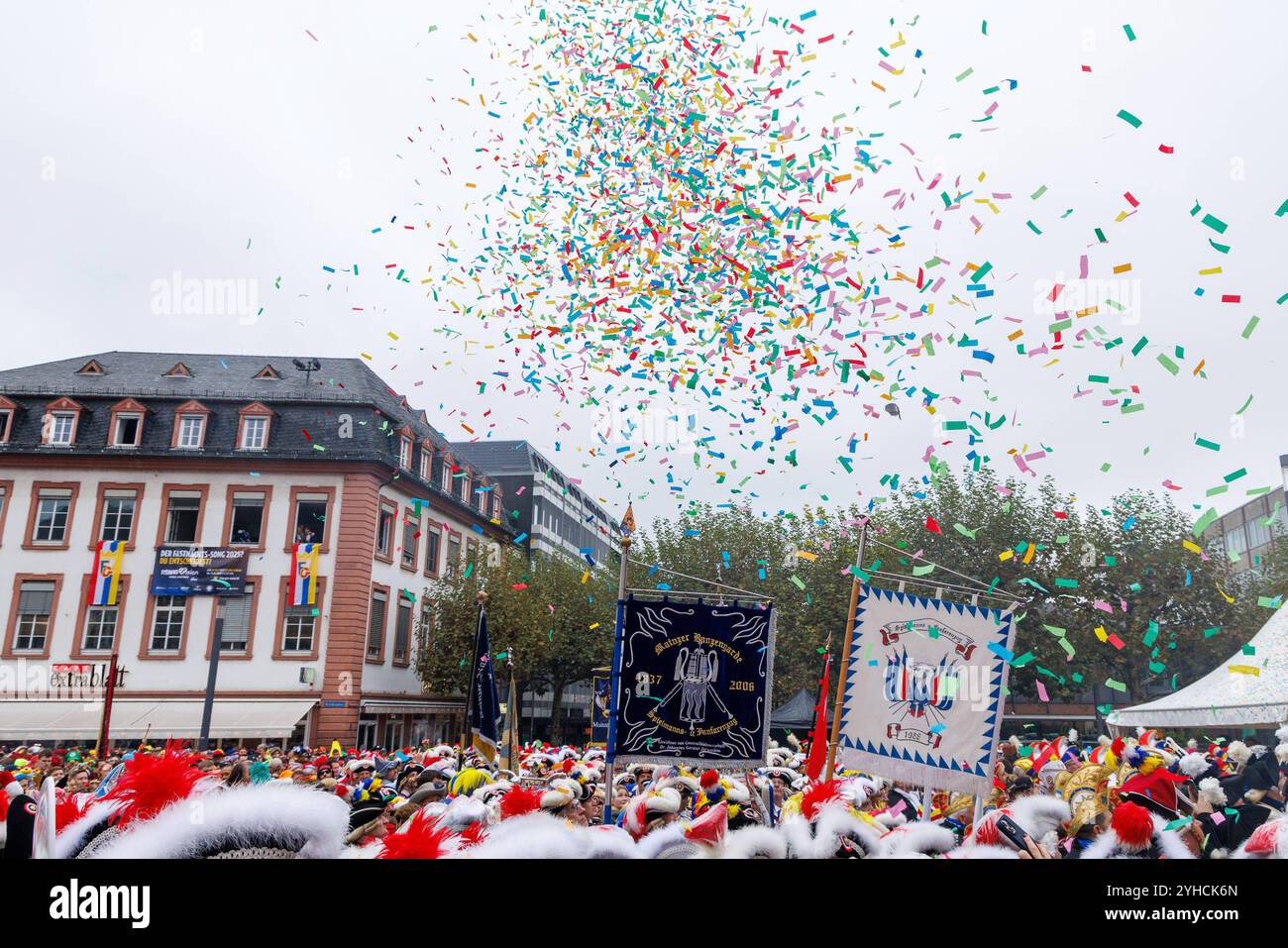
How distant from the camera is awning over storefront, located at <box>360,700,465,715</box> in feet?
110

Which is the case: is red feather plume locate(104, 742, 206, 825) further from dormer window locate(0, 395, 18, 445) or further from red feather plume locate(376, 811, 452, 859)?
dormer window locate(0, 395, 18, 445)

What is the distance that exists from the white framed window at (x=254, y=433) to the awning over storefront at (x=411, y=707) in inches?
413

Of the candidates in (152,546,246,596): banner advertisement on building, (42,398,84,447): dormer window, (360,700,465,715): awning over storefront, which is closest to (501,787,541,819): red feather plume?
(360,700,465,715): awning over storefront

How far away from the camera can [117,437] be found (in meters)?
34.0

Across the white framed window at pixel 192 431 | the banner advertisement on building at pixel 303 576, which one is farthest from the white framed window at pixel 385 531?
the white framed window at pixel 192 431

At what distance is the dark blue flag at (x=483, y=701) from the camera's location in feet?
42.8

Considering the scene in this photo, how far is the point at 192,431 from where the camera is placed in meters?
34.3

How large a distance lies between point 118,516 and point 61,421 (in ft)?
14.4

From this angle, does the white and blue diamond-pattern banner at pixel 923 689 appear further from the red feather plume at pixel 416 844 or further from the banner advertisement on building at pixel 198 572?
the banner advertisement on building at pixel 198 572

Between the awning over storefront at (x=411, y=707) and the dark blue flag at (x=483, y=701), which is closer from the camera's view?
the dark blue flag at (x=483, y=701)

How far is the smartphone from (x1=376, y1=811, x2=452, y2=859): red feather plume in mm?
2777

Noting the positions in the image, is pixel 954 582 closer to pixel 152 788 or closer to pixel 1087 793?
pixel 1087 793

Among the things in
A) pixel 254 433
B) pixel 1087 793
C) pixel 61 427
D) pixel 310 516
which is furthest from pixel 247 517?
pixel 1087 793
